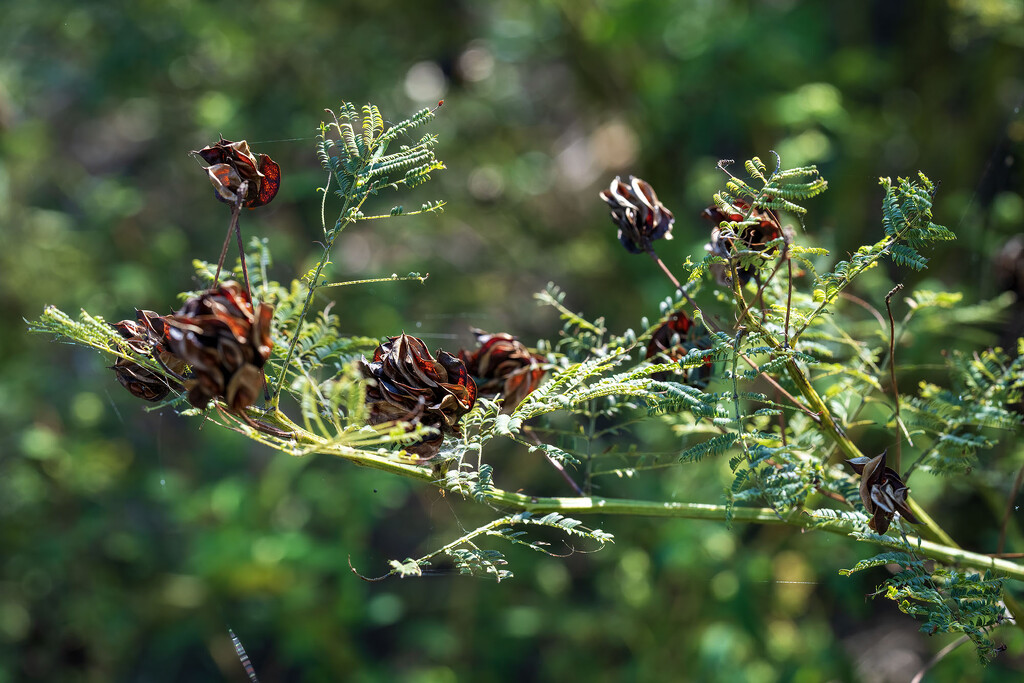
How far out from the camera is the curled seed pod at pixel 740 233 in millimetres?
446

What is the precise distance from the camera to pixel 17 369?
1641 millimetres

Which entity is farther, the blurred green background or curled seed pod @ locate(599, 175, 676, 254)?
the blurred green background

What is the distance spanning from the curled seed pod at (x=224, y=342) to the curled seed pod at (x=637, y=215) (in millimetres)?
243

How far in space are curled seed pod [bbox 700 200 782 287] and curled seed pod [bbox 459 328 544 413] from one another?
0.49 ft

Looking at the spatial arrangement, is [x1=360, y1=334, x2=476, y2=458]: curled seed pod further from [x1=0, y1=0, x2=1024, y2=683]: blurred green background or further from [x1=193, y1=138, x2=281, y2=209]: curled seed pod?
[x1=0, y1=0, x2=1024, y2=683]: blurred green background

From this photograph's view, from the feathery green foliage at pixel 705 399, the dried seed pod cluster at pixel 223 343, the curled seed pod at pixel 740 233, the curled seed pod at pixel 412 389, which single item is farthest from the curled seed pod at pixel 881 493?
the dried seed pod cluster at pixel 223 343

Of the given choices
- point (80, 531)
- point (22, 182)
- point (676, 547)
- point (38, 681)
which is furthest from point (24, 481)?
point (676, 547)

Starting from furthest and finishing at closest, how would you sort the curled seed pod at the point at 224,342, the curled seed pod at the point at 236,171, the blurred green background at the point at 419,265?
the blurred green background at the point at 419,265
the curled seed pod at the point at 236,171
the curled seed pod at the point at 224,342

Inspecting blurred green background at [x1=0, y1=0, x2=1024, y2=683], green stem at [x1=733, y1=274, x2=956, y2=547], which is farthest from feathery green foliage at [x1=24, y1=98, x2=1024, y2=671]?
blurred green background at [x1=0, y1=0, x2=1024, y2=683]

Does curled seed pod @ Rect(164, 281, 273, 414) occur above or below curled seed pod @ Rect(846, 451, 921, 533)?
above

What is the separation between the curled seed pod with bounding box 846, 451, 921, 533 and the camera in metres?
0.43

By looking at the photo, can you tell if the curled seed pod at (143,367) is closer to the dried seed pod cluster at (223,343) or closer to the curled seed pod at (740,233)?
the dried seed pod cluster at (223,343)

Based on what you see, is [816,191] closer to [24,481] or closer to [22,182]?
[24,481]

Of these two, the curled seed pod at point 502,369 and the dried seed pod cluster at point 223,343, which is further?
the curled seed pod at point 502,369
